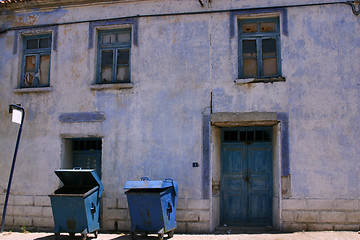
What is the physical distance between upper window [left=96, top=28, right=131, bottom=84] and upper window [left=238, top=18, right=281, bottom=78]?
9.61ft

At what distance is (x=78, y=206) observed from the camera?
8.05 meters

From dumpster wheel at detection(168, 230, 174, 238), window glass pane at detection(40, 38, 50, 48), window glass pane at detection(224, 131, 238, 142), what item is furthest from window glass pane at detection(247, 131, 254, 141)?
window glass pane at detection(40, 38, 50, 48)

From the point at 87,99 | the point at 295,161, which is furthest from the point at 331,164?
the point at 87,99

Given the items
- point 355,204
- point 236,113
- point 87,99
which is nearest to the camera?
point 355,204

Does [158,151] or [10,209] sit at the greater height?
[158,151]

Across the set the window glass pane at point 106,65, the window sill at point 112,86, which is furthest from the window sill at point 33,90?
the window glass pane at point 106,65

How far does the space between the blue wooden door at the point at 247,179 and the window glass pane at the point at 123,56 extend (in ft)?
11.0

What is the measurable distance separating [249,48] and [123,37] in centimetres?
328

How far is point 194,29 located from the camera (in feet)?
31.4

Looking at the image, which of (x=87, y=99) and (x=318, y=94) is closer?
(x=318, y=94)

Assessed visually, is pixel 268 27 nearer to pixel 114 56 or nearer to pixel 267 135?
pixel 267 135

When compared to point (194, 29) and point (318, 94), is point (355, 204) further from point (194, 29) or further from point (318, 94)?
point (194, 29)

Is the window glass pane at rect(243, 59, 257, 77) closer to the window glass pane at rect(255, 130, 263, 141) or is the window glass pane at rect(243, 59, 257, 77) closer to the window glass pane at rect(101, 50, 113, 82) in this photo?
the window glass pane at rect(255, 130, 263, 141)

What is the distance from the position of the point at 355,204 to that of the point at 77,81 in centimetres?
729
